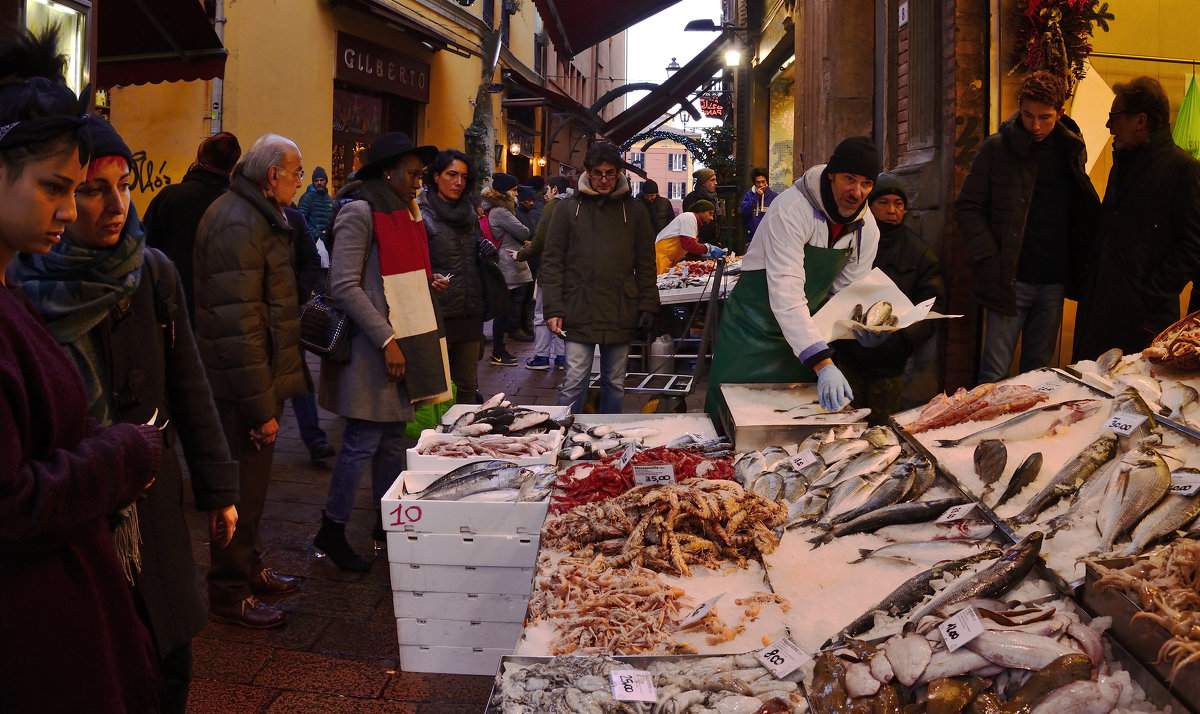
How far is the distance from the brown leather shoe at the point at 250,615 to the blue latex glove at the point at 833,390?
2566mm

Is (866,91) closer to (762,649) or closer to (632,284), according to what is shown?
(632,284)

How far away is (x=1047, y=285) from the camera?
5973mm

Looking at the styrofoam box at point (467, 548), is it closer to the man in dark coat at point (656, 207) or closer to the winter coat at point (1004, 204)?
the winter coat at point (1004, 204)

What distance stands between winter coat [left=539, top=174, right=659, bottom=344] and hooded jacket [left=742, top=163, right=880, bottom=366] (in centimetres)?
178

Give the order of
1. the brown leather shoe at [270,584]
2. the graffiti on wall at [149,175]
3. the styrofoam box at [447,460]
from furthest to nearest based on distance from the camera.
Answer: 1. the graffiti on wall at [149,175]
2. the brown leather shoe at [270,584]
3. the styrofoam box at [447,460]

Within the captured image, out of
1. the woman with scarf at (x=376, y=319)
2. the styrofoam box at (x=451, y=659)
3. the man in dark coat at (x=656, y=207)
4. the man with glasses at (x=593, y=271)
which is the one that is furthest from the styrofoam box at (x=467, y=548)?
the man in dark coat at (x=656, y=207)

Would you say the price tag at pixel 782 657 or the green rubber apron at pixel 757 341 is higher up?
the green rubber apron at pixel 757 341

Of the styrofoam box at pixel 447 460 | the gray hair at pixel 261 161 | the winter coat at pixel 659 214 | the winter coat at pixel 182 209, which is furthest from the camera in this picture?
the winter coat at pixel 659 214

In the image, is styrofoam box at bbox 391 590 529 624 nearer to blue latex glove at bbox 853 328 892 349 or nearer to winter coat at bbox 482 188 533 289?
blue latex glove at bbox 853 328 892 349

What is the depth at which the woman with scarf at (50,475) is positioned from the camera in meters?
1.74

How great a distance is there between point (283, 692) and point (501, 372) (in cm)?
689

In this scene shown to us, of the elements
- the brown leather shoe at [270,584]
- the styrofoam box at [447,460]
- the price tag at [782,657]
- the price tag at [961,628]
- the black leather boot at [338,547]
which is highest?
the styrofoam box at [447,460]

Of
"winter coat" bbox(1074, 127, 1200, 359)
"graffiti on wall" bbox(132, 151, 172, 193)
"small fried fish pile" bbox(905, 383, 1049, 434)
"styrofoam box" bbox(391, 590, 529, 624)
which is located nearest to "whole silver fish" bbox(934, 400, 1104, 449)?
"small fried fish pile" bbox(905, 383, 1049, 434)

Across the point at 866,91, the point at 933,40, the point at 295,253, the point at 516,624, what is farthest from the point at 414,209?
the point at 866,91
